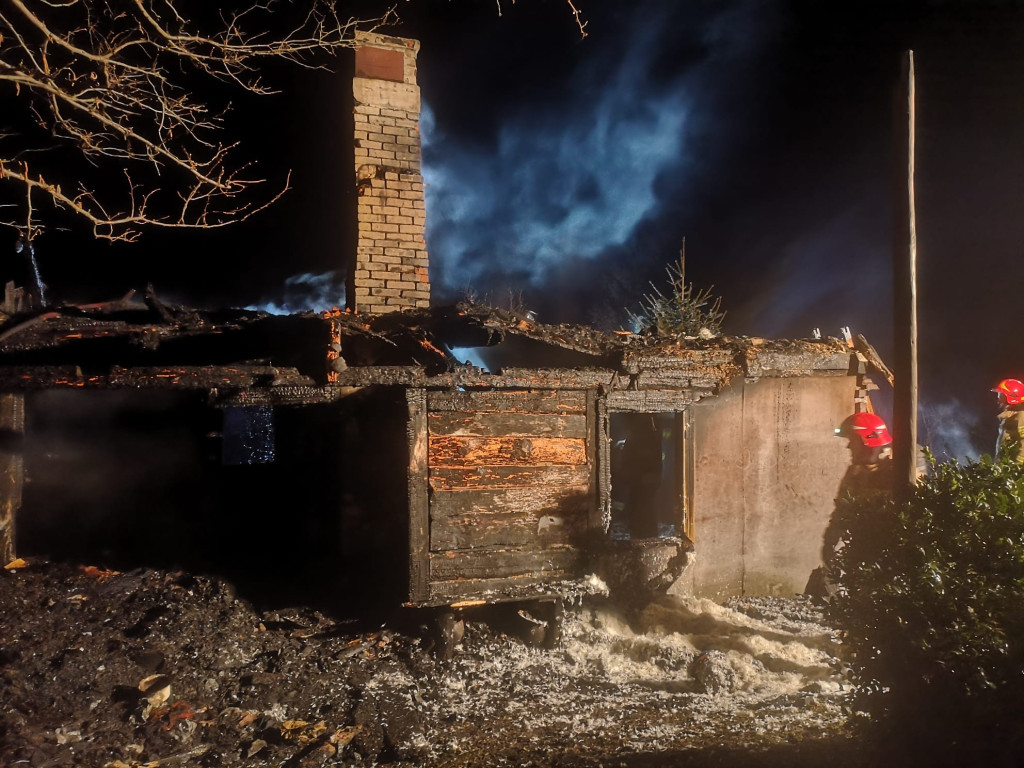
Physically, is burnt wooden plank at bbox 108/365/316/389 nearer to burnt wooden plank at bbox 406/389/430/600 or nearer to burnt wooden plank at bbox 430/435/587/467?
burnt wooden plank at bbox 406/389/430/600

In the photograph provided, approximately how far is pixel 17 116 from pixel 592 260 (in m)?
32.9

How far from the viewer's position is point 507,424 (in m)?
7.60

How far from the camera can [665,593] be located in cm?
888

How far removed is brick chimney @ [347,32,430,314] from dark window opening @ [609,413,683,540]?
18.0ft

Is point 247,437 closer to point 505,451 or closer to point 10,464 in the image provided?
point 10,464

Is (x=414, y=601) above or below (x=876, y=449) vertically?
below

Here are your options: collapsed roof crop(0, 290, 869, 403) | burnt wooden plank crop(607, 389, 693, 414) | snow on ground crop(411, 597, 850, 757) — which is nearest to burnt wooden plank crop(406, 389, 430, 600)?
collapsed roof crop(0, 290, 869, 403)

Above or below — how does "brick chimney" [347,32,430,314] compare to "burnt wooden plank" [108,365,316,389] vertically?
above

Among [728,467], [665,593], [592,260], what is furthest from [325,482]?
[592,260]

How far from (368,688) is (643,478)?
8.07 metres

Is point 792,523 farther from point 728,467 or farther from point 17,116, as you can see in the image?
point 17,116

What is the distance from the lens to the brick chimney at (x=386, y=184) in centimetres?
888

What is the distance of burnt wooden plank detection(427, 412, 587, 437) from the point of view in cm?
732

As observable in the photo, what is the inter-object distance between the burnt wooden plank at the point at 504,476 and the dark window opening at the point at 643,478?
13.8 feet
